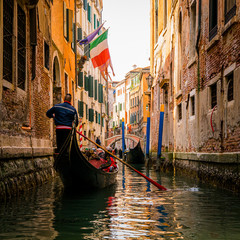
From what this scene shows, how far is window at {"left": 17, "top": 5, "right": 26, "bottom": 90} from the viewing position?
7695mm

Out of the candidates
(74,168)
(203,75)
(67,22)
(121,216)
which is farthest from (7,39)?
(67,22)

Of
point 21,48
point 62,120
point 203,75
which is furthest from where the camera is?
point 203,75

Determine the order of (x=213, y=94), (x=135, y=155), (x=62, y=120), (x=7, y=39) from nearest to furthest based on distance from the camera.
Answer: (x=7, y=39), (x=62, y=120), (x=213, y=94), (x=135, y=155)

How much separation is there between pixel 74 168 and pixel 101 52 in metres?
8.88

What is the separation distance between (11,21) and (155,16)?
14467 mm

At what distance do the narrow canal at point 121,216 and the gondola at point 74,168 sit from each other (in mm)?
270

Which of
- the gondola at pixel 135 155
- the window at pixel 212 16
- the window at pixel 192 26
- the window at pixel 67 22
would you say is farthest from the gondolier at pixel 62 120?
the gondola at pixel 135 155

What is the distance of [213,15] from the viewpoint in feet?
29.9

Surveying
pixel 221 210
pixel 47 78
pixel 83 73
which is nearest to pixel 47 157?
pixel 47 78

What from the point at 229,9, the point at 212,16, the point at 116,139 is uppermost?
the point at 212,16

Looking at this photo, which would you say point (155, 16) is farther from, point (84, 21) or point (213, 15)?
point (213, 15)

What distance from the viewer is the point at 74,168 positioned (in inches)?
287

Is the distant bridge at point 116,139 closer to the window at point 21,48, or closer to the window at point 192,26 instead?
the window at point 192,26

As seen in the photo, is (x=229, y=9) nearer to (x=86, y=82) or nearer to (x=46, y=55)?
(x=46, y=55)
